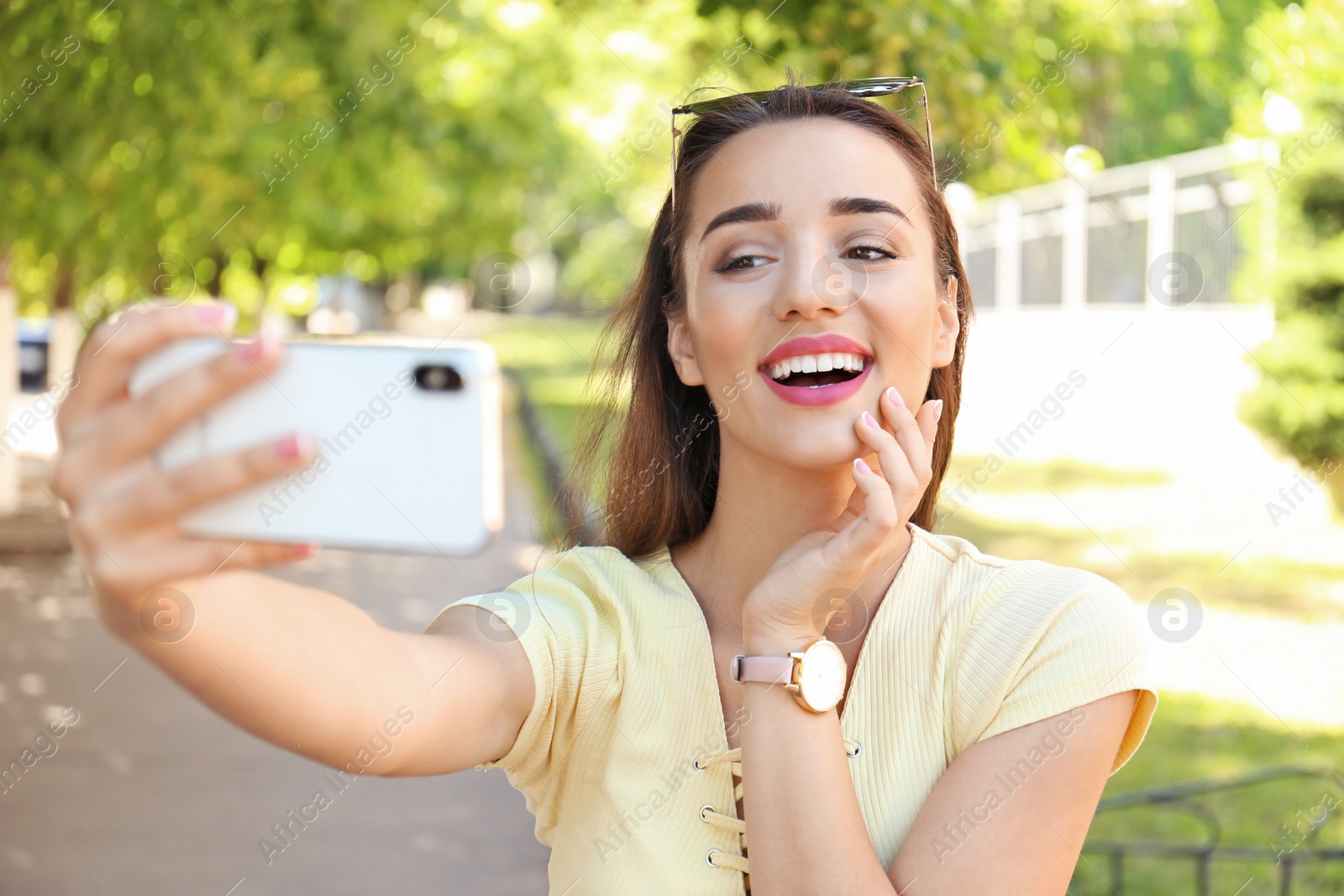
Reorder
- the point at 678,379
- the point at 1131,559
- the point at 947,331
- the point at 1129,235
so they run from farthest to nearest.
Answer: the point at 1129,235, the point at 1131,559, the point at 678,379, the point at 947,331

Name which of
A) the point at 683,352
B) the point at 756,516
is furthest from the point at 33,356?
the point at 756,516

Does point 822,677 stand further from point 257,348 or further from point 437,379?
point 257,348

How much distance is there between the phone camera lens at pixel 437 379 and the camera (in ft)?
3.05

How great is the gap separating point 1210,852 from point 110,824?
396cm

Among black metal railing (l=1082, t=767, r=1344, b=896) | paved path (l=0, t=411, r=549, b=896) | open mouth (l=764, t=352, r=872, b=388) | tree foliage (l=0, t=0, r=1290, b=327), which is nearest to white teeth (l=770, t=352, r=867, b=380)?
open mouth (l=764, t=352, r=872, b=388)

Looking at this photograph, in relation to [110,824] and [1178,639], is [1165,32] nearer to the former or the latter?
[1178,639]

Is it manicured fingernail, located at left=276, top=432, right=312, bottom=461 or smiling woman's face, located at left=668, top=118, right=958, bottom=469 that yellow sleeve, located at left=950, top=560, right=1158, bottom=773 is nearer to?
smiling woman's face, located at left=668, top=118, right=958, bottom=469

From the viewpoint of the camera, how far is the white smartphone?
888mm

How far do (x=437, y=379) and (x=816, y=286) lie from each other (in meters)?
0.88

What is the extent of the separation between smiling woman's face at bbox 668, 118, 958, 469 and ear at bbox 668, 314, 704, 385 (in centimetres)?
7

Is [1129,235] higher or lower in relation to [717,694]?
higher

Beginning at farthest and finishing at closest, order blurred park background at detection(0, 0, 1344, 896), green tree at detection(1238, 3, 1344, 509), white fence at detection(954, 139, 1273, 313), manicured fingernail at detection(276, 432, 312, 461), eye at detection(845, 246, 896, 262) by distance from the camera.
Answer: white fence at detection(954, 139, 1273, 313), green tree at detection(1238, 3, 1344, 509), blurred park background at detection(0, 0, 1344, 896), eye at detection(845, 246, 896, 262), manicured fingernail at detection(276, 432, 312, 461)

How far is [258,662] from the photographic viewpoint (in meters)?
1.09

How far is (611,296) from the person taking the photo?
3.24m
